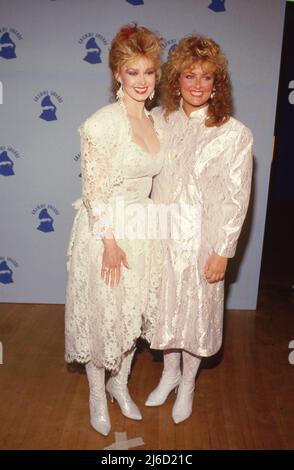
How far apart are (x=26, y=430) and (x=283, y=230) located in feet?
15.4

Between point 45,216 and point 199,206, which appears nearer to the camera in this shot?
point 199,206

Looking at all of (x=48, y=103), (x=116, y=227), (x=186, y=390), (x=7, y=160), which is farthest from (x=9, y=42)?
(x=186, y=390)

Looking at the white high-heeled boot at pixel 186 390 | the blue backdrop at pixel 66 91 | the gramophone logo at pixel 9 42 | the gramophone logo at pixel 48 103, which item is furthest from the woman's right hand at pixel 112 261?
the gramophone logo at pixel 9 42

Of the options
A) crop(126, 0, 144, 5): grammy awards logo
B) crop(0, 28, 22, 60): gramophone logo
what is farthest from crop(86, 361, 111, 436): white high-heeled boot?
crop(126, 0, 144, 5): grammy awards logo

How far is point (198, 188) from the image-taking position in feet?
6.55

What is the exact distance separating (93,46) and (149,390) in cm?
212

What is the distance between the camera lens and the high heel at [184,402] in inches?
87.8

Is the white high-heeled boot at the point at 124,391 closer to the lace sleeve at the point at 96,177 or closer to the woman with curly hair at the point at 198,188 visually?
the woman with curly hair at the point at 198,188

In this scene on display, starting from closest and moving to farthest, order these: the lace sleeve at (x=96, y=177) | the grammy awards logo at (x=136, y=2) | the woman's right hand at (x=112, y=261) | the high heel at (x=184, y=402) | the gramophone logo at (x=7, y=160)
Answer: the lace sleeve at (x=96, y=177) < the woman's right hand at (x=112, y=261) < the high heel at (x=184, y=402) < the grammy awards logo at (x=136, y=2) < the gramophone logo at (x=7, y=160)

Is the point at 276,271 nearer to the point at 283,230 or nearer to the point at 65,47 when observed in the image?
the point at 283,230

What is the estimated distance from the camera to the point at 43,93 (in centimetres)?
297

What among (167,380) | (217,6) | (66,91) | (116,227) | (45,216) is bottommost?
(167,380)

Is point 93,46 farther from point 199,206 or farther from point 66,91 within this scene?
point 199,206

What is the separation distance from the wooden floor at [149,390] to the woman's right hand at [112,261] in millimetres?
767
